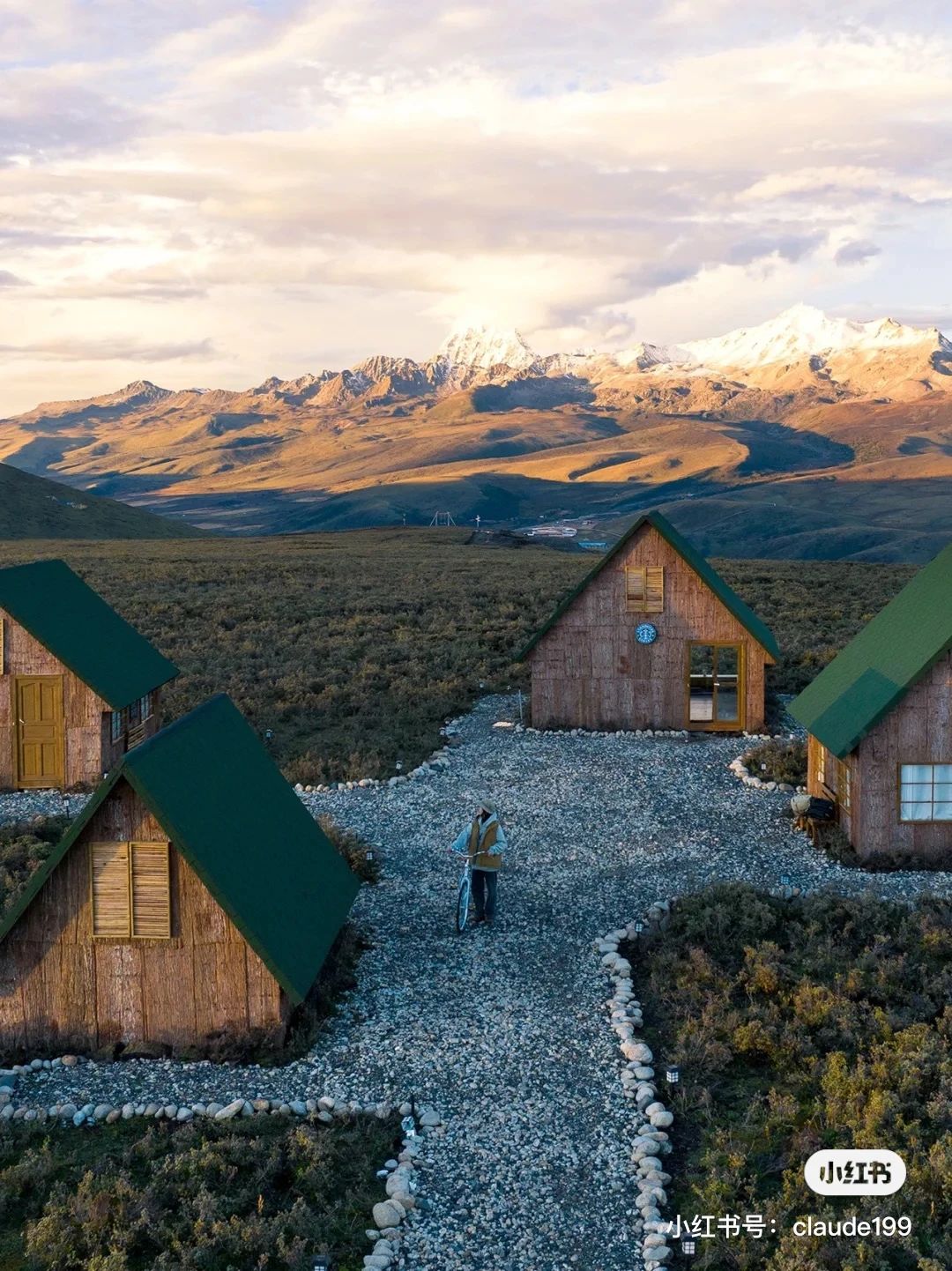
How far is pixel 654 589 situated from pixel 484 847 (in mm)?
13817

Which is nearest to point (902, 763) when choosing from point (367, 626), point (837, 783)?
point (837, 783)

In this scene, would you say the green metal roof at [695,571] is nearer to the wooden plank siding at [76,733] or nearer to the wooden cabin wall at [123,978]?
the wooden plank siding at [76,733]

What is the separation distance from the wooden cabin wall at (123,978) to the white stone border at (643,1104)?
13.9 ft

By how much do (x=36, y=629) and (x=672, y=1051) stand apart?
16589 mm

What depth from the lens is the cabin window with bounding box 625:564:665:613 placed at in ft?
92.6

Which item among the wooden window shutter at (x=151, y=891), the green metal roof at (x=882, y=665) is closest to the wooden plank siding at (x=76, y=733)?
the wooden window shutter at (x=151, y=891)

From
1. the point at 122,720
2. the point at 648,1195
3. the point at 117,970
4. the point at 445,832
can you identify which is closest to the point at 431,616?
the point at 122,720

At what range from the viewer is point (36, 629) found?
74.9ft

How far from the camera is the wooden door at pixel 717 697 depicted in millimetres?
28391

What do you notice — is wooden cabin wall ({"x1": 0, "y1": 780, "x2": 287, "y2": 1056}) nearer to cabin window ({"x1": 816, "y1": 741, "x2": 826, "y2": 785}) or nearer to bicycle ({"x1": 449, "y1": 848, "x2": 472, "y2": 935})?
bicycle ({"x1": 449, "y1": 848, "x2": 472, "y2": 935})

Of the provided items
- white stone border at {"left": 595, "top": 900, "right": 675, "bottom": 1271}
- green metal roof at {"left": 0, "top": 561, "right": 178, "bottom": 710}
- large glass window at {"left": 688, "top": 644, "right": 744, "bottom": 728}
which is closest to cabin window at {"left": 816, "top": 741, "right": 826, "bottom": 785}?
large glass window at {"left": 688, "top": 644, "right": 744, "bottom": 728}

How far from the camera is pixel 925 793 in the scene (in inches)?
739

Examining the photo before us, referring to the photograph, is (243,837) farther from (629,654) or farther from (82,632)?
(629,654)

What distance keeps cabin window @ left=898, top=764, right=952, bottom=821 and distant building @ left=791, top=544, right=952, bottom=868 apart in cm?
2
